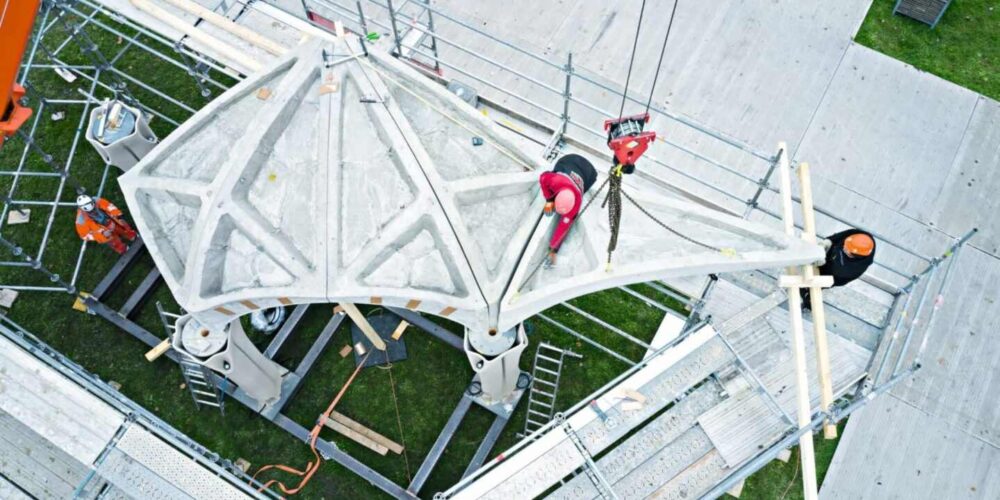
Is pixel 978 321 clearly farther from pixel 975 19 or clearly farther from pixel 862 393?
pixel 975 19

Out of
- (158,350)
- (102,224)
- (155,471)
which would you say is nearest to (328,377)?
(158,350)

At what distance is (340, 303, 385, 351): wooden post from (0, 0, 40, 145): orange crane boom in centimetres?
619

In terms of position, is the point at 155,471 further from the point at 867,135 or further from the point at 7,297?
the point at 867,135

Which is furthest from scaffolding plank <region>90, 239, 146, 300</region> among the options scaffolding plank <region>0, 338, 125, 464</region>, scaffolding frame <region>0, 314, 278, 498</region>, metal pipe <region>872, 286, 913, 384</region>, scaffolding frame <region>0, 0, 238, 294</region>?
metal pipe <region>872, 286, 913, 384</region>

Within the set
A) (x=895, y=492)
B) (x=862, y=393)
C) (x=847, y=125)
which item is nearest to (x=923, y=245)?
(x=847, y=125)

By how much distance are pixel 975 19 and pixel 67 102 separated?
21.0 meters

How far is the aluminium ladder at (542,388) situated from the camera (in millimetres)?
12766

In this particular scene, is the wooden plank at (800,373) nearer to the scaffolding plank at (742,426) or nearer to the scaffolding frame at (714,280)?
the scaffolding frame at (714,280)

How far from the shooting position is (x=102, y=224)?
13.6 meters

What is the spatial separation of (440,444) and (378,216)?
15.4ft

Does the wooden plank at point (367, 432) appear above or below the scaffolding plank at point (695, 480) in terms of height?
below

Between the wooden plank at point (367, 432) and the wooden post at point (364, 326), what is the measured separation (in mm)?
1428

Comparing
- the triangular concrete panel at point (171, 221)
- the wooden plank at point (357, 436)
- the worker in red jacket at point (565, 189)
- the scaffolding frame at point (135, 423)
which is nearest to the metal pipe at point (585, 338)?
the worker in red jacket at point (565, 189)

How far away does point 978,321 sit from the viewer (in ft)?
47.2
